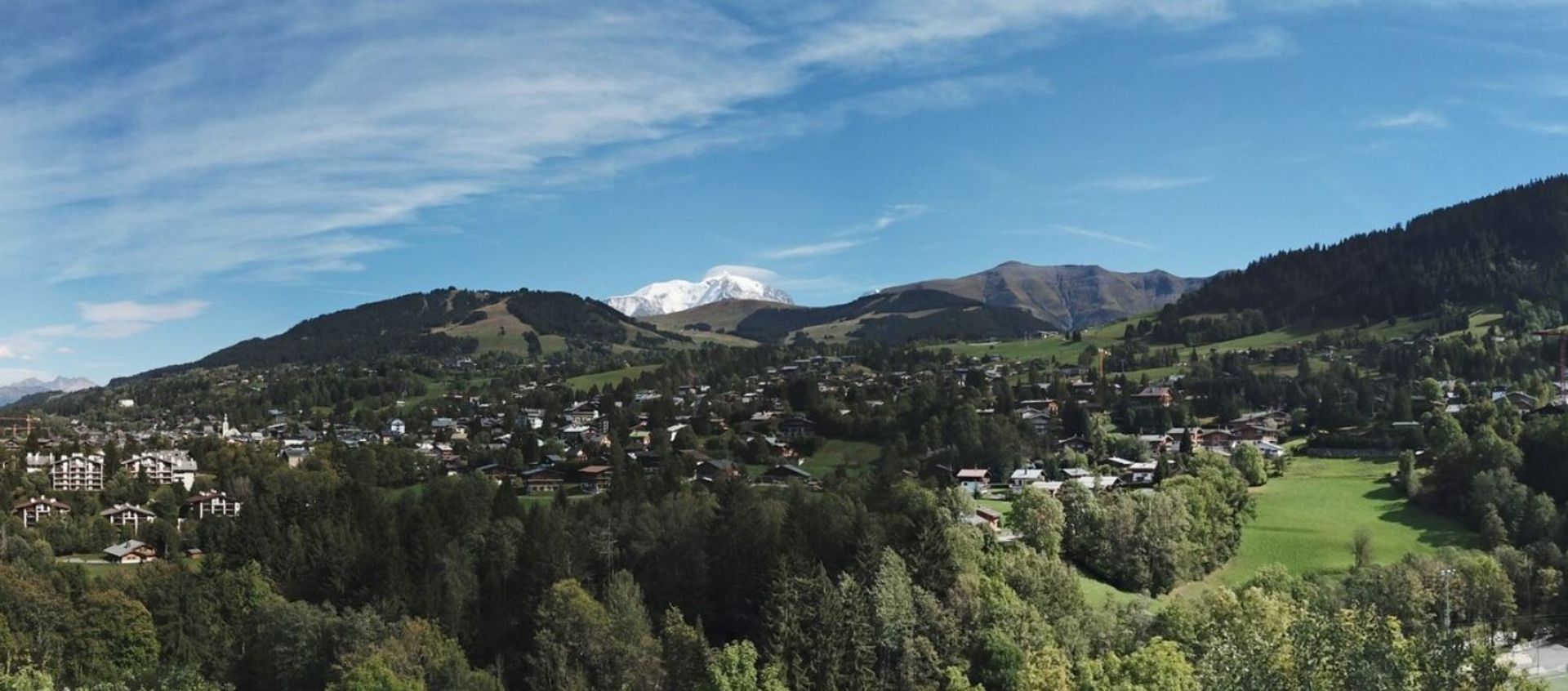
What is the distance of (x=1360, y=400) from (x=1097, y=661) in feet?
251

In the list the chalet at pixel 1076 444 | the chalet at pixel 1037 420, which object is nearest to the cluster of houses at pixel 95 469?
the chalet at pixel 1037 420

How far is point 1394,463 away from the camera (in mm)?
89000

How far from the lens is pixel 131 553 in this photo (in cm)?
8025

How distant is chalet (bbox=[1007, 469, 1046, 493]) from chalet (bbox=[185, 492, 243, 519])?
197 feet

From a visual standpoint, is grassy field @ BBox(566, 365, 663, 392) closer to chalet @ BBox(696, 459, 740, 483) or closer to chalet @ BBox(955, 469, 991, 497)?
chalet @ BBox(696, 459, 740, 483)

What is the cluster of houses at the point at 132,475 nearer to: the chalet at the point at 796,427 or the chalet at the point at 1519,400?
the chalet at the point at 796,427

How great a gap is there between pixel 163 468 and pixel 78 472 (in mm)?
6644

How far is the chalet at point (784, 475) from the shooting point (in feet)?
310

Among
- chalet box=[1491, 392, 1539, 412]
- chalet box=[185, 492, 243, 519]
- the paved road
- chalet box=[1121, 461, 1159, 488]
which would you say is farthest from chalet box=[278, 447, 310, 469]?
chalet box=[1491, 392, 1539, 412]

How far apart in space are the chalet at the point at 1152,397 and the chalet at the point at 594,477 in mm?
52825

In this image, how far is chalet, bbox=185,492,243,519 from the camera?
9494 cm

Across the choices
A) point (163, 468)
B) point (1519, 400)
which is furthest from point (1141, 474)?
point (163, 468)

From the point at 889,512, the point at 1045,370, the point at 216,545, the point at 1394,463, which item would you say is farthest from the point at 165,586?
the point at 1045,370

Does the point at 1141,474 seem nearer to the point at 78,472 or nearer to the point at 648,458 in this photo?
the point at 648,458
